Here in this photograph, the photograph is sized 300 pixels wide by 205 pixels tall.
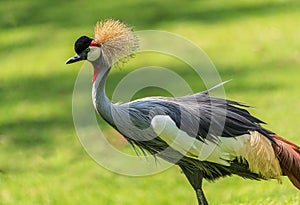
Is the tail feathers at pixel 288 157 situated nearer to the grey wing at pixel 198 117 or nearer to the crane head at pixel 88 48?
the grey wing at pixel 198 117

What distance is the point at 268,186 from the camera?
20.7ft

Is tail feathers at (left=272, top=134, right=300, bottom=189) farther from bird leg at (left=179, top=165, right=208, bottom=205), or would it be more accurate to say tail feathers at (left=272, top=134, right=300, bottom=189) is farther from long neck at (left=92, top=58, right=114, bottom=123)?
long neck at (left=92, top=58, right=114, bottom=123)

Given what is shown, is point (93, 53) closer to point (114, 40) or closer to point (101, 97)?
point (114, 40)

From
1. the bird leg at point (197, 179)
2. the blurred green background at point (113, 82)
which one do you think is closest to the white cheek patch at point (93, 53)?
the bird leg at point (197, 179)

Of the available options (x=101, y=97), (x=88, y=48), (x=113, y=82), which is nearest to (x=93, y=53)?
(x=88, y=48)

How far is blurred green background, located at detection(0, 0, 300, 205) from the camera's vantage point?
6.80 metres

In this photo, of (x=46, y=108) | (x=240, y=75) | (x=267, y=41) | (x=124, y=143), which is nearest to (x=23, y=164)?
(x=124, y=143)

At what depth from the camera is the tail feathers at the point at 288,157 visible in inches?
189

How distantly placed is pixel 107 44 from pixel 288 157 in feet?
4.31

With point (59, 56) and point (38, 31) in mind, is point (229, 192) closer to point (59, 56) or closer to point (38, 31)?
point (59, 56)

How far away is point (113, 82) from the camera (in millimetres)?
9828

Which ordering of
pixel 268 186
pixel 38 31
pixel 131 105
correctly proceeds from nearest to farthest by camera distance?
pixel 131 105
pixel 268 186
pixel 38 31

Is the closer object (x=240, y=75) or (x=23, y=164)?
(x=23, y=164)

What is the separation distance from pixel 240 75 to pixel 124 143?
2515 mm
